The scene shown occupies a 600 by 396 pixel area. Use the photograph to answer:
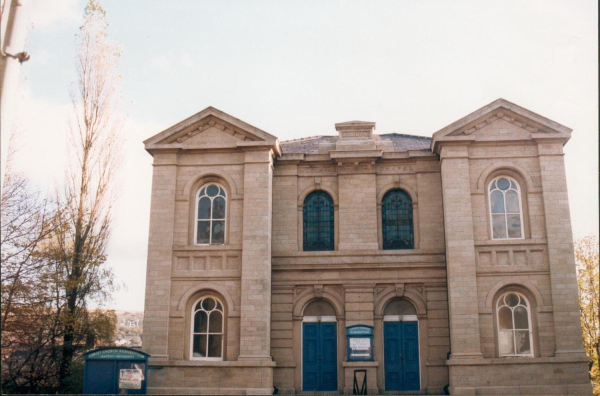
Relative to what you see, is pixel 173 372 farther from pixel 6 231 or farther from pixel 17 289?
pixel 6 231

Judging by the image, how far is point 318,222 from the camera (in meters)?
23.9

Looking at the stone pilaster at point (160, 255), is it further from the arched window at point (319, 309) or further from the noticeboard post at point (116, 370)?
the arched window at point (319, 309)

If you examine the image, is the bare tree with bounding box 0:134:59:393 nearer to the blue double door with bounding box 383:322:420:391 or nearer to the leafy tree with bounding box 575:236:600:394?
the blue double door with bounding box 383:322:420:391

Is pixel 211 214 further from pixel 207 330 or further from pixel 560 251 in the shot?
pixel 560 251

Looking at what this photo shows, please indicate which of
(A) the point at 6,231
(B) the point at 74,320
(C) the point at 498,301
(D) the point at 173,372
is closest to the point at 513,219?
(C) the point at 498,301

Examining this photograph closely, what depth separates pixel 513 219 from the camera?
73.8 ft

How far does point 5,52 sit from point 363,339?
1782 cm

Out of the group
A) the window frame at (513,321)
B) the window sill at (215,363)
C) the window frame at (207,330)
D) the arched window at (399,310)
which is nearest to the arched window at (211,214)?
the window frame at (207,330)

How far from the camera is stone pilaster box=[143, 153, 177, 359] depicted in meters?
21.9

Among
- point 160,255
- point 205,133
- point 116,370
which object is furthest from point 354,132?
point 116,370

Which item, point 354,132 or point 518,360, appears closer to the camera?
point 518,360

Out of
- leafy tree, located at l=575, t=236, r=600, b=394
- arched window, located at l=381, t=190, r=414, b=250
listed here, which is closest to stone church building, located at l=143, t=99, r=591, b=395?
arched window, located at l=381, t=190, r=414, b=250

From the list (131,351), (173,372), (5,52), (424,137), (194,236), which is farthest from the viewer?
(424,137)

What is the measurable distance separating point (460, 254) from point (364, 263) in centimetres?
337
